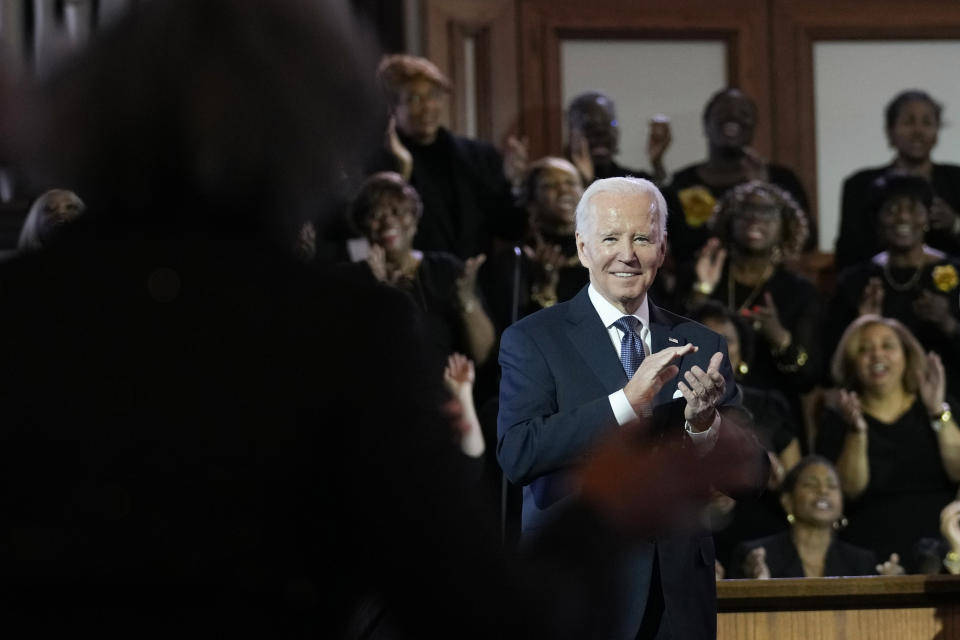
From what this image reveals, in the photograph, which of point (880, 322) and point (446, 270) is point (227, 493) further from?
point (880, 322)

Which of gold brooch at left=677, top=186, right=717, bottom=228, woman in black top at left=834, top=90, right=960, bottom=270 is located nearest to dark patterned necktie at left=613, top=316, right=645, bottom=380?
gold brooch at left=677, top=186, right=717, bottom=228

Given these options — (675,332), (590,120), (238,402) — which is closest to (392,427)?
(238,402)

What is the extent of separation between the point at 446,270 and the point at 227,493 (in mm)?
3780

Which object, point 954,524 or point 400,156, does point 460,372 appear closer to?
point 400,156

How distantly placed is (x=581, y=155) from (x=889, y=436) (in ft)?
4.81

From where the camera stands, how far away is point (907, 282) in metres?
5.22

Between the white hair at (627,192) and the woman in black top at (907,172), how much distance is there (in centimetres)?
335

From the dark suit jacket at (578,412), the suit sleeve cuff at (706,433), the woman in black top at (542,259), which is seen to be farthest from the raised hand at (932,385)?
the suit sleeve cuff at (706,433)

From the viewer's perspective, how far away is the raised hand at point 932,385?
186 inches

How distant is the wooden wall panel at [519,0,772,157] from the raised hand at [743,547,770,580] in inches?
121

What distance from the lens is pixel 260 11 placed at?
1001mm

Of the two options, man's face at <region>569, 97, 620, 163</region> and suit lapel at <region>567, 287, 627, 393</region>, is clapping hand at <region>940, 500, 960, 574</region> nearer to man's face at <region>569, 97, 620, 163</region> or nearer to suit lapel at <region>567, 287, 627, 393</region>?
suit lapel at <region>567, 287, 627, 393</region>

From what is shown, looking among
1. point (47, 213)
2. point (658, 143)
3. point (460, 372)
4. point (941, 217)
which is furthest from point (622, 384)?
point (658, 143)

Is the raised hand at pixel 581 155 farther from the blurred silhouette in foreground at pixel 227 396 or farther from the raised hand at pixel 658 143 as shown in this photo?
the blurred silhouette in foreground at pixel 227 396
